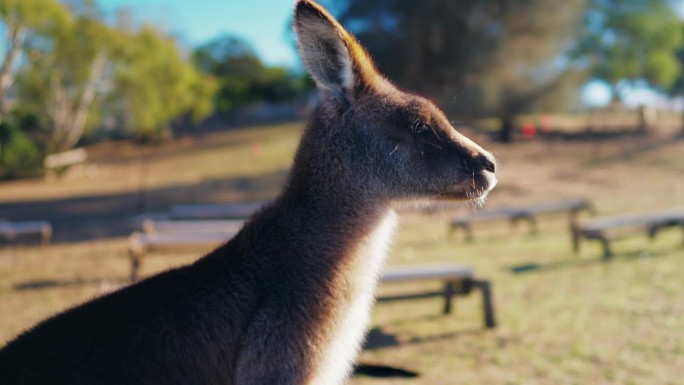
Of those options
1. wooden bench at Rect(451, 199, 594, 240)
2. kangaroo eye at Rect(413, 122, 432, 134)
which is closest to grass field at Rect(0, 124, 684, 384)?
wooden bench at Rect(451, 199, 594, 240)

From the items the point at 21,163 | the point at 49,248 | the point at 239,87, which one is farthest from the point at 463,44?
the point at 239,87

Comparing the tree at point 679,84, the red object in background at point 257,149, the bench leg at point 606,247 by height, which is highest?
the tree at point 679,84

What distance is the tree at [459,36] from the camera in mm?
23016

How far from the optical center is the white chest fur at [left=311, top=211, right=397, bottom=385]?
9.10 ft

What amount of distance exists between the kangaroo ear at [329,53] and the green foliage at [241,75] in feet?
164

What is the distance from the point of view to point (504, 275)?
32.5 feet

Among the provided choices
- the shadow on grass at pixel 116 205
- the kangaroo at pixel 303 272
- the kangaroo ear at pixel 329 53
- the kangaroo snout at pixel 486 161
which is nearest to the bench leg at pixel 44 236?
the shadow on grass at pixel 116 205

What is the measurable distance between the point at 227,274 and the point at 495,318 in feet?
16.8

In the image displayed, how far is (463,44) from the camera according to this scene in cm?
2366

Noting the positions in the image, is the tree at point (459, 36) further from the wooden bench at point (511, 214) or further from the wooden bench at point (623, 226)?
the wooden bench at point (623, 226)

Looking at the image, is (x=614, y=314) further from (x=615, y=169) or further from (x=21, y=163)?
(x=21, y=163)

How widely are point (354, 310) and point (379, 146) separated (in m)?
0.86

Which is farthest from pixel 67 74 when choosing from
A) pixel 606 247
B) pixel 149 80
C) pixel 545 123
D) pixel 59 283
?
pixel 545 123

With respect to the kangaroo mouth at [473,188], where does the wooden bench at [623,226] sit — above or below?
below
